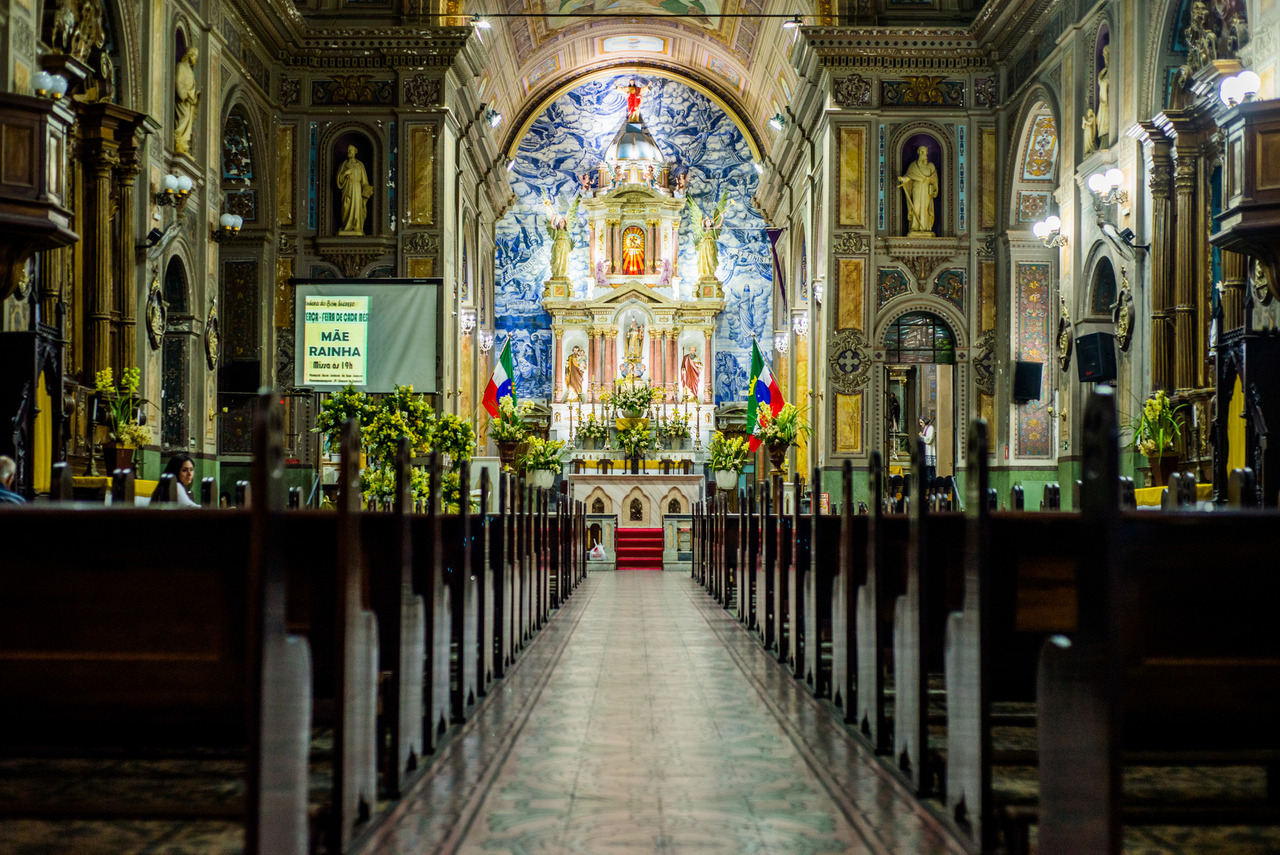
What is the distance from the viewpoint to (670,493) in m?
19.6

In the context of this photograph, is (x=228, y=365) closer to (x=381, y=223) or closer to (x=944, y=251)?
(x=381, y=223)

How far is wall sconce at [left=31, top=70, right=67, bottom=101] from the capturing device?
9430 mm

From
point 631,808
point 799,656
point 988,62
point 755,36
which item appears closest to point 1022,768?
point 631,808

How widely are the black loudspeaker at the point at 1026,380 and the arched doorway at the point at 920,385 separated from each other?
1329 mm

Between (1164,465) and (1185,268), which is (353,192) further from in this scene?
(1164,465)

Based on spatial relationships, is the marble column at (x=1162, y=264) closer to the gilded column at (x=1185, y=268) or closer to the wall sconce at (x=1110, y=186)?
the gilded column at (x=1185, y=268)

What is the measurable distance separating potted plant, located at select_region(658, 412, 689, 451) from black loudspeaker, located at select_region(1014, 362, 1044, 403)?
634cm

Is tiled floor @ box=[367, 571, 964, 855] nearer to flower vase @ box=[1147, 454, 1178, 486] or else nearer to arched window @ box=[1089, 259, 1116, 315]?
flower vase @ box=[1147, 454, 1178, 486]

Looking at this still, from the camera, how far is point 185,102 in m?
14.5

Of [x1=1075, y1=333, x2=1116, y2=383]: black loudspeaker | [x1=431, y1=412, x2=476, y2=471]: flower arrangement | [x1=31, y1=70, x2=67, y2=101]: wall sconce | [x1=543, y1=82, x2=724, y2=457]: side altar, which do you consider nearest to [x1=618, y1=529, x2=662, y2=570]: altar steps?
[x1=431, y1=412, x2=476, y2=471]: flower arrangement

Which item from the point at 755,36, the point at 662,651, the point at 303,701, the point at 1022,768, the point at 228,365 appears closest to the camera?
the point at 303,701

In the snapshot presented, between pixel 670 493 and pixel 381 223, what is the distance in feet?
19.5

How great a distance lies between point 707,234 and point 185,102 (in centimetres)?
1587

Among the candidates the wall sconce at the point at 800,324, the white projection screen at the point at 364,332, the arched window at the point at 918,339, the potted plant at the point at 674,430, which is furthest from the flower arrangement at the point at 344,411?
the wall sconce at the point at 800,324
